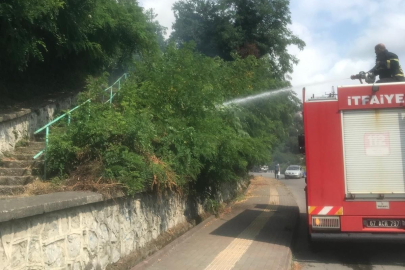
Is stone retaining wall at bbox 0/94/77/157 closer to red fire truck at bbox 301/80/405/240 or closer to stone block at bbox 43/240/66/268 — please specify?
stone block at bbox 43/240/66/268

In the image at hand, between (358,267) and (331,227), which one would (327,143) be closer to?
(331,227)

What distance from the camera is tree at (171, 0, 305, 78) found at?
29594mm

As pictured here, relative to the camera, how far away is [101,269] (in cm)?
663

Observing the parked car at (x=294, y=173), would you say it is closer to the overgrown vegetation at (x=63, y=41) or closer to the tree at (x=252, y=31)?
the tree at (x=252, y=31)

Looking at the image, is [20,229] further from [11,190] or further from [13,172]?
[13,172]

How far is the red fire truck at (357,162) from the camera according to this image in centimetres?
859

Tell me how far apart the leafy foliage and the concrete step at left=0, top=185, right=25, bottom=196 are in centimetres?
64

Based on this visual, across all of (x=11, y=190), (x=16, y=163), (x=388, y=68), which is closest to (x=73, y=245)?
(x=11, y=190)

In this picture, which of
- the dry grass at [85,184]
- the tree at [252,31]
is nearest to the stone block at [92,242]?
the dry grass at [85,184]

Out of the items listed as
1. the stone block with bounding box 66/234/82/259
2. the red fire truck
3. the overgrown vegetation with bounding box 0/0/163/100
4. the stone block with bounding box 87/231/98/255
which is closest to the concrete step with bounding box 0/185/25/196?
the stone block with bounding box 87/231/98/255

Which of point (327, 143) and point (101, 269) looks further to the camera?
point (327, 143)

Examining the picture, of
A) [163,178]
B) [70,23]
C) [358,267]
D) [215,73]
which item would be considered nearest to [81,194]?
[163,178]

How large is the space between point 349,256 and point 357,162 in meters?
2.17

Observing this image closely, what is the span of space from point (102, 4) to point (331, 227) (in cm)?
911
